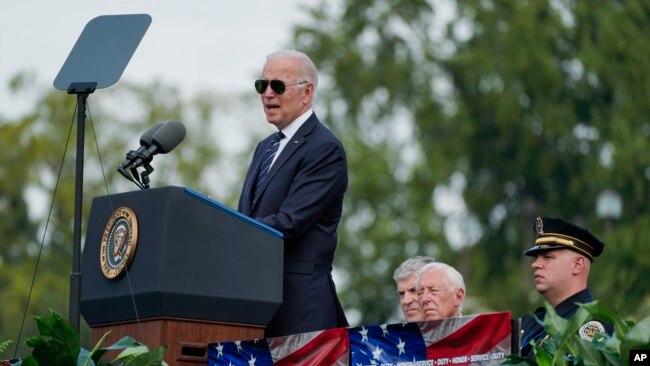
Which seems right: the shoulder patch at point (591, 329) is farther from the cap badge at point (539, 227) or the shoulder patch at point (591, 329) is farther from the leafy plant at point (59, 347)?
the leafy plant at point (59, 347)

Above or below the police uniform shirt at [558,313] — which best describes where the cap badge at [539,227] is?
above

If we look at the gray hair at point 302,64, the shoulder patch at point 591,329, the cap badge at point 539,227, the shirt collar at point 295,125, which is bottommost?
the shoulder patch at point 591,329

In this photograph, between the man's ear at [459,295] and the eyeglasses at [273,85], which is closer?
the eyeglasses at [273,85]

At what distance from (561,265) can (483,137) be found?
81.7ft

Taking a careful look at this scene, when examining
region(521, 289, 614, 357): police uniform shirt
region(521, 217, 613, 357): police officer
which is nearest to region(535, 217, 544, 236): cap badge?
region(521, 217, 613, 357): police officer

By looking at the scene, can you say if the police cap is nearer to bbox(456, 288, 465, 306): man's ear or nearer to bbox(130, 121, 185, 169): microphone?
bbox(456, 288, 465, 306): man's ear

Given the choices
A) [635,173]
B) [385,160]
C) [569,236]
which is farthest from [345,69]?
[569,236]

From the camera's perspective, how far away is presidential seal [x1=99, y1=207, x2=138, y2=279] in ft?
22.6

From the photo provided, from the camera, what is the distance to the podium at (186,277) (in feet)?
22.1

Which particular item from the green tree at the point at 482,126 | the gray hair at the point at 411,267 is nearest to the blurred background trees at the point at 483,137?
the green tree at the point at 482,126

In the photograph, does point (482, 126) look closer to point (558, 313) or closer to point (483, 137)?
point (483, 137)

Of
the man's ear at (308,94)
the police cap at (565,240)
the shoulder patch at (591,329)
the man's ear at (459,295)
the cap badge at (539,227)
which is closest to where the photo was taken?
the shoulder patch at (591,329)

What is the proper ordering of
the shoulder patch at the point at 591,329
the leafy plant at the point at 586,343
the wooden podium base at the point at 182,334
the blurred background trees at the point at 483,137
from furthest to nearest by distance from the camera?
the blurred background trees at the point at 483,137 < the shoulder patch at the point at 591,329 < the wooden podium base at the point at 182,334 < the leafy plant at the point at 586,343

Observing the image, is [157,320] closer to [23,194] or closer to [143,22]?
[143,22]
